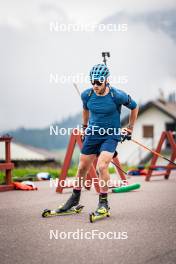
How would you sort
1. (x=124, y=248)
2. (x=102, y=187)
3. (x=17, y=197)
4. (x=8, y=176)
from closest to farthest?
(x=124, y=248) → (x=102, y=187) → (x=17, y=197) → (x=8, y=176)

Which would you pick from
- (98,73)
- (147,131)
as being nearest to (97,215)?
(98,73)

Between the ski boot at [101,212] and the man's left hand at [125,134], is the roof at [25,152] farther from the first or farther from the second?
the ski boot at [101,212]

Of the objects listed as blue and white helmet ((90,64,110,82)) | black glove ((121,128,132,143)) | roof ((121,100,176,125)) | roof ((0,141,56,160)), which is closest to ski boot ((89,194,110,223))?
black glove ((121,128,132,143))

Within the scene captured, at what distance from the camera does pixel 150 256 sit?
4.82 meters

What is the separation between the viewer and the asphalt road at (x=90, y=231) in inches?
191

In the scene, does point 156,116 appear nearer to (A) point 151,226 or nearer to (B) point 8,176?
(B) point 8,176

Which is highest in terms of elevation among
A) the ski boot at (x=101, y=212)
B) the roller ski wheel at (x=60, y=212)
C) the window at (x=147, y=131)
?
the ski boot at (x=101, y=212)

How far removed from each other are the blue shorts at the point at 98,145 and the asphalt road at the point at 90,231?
2.94 feet

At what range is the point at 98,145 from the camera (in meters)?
7.29

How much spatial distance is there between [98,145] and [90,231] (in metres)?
1.53

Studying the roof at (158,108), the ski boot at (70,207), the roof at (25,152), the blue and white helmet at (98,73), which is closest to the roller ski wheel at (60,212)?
the ski boot at (70,207)

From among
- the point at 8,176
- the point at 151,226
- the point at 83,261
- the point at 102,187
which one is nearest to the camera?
the point at 83,261

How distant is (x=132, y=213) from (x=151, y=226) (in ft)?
3.67

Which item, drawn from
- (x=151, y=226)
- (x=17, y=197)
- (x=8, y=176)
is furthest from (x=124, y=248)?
(x=8, y=176)
